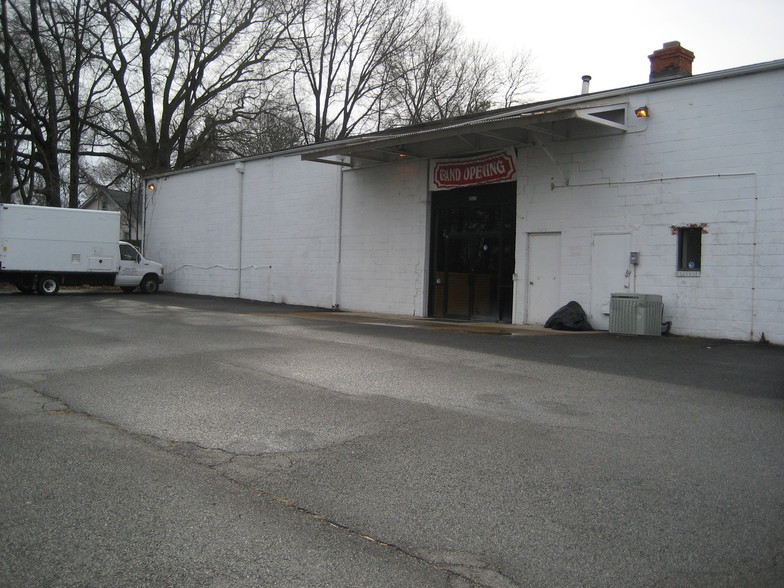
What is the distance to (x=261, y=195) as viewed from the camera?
24516 millimetres

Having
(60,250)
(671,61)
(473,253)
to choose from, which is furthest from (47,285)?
(671,61)

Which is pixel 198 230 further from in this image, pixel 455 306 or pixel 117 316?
pixel 455 306

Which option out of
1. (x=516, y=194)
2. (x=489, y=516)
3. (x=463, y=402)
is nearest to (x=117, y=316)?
(x=516, y=194)

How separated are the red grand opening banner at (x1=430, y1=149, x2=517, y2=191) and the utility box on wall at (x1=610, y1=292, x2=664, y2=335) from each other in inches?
184

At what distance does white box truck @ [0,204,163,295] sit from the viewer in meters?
23.3

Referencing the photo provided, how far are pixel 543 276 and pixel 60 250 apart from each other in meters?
18.0

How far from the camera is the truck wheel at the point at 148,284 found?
27.5m

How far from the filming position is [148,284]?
1096 inches

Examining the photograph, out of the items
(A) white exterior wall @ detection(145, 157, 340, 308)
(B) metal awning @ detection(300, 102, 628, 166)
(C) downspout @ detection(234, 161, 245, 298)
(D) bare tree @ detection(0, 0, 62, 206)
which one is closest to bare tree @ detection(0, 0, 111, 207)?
(D) bare tree @ detection(0, 0, 62, 206)

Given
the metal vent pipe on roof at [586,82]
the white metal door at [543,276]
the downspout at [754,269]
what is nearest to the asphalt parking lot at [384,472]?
the downspout at [754,269]

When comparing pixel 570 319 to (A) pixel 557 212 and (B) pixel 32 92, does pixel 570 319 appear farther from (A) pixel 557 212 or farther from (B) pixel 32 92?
(B) pixel 32 92

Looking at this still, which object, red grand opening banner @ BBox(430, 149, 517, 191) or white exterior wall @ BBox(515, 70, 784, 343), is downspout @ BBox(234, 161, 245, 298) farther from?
white exterior wall @ BBox(515, 70, 784, 343)

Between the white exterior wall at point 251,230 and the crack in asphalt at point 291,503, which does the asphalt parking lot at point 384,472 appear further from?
the white exterior wall at point 251,230

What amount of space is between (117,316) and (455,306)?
29.3 feet
